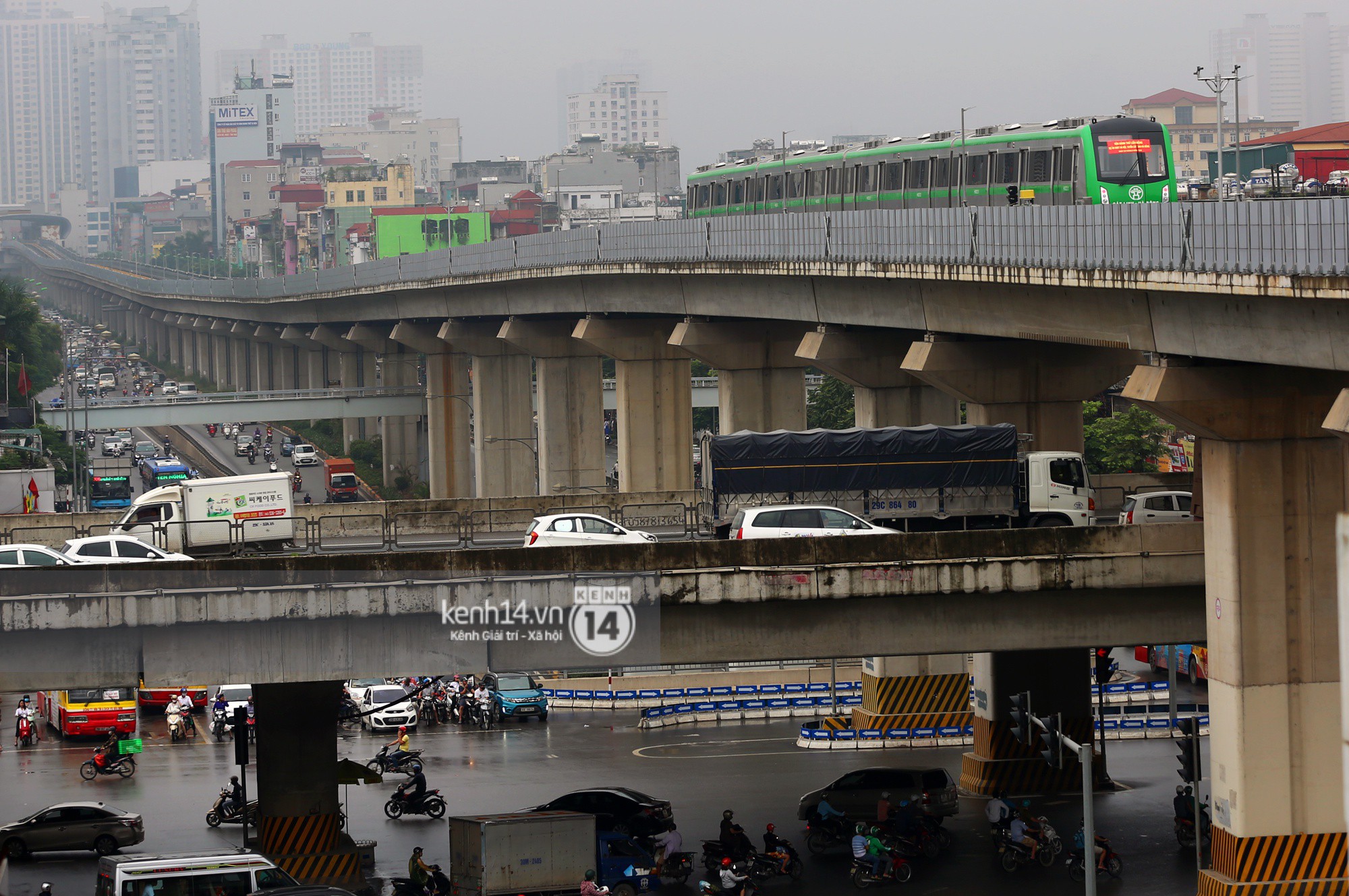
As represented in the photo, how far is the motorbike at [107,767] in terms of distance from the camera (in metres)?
48.8

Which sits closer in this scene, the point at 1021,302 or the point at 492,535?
the point at 1021,302

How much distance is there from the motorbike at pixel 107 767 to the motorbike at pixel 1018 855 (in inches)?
996

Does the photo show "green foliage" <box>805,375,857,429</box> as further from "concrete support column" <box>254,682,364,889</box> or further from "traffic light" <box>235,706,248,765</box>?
"concrete support column" <box>254,682,364,889</box>

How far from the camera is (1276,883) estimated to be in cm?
3089

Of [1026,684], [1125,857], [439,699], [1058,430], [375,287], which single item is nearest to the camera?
[1125,857]

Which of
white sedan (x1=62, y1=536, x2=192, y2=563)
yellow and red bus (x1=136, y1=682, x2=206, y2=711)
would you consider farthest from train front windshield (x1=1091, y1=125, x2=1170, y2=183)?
yellow and red bus (x1=136, y1=682, x2=206, y2=711)

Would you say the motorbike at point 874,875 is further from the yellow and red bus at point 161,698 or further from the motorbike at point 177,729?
the yellow and red bus at point 161,698

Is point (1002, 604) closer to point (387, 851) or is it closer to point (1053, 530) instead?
point (1053, 530)

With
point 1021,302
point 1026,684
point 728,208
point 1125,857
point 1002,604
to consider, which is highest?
point 728,208

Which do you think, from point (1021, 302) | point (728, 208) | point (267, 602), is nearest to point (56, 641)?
point (267, 602)

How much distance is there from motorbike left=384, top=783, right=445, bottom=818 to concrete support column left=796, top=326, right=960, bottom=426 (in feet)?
58.3

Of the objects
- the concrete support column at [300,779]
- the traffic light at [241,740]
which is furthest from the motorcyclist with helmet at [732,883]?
the traffic light at [241,740]

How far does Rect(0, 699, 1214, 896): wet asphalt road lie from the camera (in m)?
36.7

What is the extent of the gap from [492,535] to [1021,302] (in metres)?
14.5
